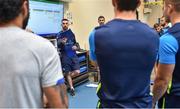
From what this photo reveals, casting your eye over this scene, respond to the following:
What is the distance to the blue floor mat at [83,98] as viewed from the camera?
16.9 ft

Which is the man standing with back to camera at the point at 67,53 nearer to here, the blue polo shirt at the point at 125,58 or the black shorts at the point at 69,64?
the black shorts at the point at 69,64

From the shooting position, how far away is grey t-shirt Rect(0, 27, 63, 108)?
135 cm

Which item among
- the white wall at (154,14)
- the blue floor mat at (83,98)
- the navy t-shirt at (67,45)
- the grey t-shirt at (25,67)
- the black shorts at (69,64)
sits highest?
the white wall at (154,14)

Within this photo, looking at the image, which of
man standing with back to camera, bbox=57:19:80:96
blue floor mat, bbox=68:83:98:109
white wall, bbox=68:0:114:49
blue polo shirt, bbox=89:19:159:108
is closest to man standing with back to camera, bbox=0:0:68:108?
blue polo shirt, bbox=89:19:159:108

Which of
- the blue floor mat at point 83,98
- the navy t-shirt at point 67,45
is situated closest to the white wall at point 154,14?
the blue floor mat at point 83,98

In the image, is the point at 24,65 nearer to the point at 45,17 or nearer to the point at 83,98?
the point at 83,98

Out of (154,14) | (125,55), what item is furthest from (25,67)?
(154,14)

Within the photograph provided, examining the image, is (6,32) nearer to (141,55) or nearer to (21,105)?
(21,105)

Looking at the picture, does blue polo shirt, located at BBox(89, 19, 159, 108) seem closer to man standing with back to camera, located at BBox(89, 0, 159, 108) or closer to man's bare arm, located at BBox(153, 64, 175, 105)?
man standing with back to camera, located at BBox(89, 0, 159, 108)

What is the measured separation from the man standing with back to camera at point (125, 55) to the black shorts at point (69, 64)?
437cm

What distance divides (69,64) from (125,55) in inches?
177

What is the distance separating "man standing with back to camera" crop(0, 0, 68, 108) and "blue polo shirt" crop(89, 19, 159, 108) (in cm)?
32

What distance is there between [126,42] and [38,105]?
1.83 ft

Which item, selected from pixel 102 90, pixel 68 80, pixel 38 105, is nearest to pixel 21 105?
pixel 38 105
